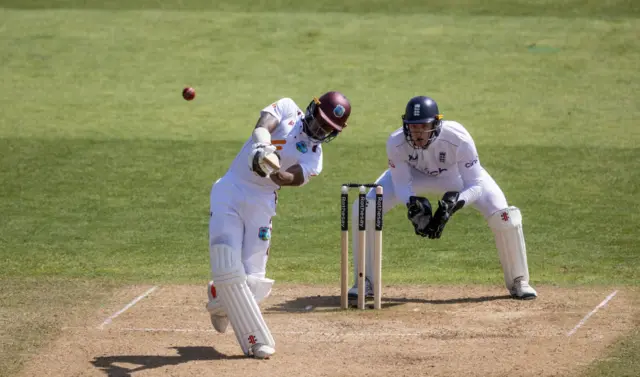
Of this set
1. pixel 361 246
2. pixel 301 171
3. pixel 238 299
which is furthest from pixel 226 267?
pixel 361 246

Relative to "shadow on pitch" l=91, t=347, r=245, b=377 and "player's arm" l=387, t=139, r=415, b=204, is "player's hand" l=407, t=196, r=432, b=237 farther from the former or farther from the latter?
"shadow on pitch" l=91, t=347, r=245, b=377

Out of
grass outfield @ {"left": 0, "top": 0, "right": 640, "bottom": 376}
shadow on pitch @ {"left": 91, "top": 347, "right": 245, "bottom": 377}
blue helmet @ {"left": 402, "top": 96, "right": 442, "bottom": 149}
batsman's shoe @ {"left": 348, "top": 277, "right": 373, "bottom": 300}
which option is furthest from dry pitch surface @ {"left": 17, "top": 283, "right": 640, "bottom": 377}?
blue helmet @ {"left": 402, "top": 96, "right": 442, "bottom": 149}

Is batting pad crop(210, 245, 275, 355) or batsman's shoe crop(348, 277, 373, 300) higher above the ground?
batting pad crop(210, 245, 275, 355)

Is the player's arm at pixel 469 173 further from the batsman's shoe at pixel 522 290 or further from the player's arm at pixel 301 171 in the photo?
the player's arm at pixel 301 171

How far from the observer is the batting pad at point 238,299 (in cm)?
846

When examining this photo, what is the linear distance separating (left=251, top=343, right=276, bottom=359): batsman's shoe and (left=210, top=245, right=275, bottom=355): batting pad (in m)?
0.03

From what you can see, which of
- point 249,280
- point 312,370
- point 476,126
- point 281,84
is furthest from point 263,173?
point 281,84

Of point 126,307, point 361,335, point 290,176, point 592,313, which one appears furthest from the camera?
point 126,307

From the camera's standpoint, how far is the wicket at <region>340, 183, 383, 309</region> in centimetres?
994

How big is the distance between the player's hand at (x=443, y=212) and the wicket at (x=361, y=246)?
482 mm

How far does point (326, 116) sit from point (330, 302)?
7.76 feet

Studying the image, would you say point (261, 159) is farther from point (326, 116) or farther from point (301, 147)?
point (326, 116)

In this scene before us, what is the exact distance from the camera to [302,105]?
18312mm

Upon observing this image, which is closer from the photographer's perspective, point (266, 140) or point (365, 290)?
point (266, 140)
